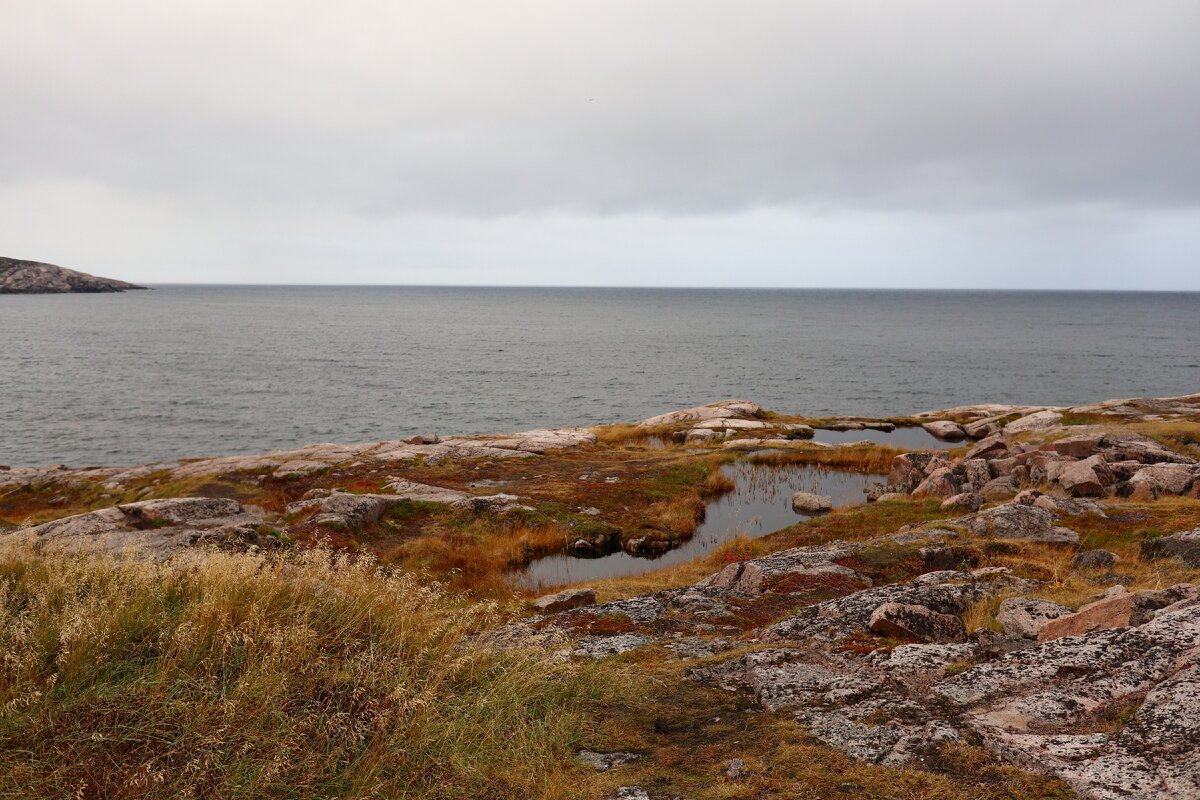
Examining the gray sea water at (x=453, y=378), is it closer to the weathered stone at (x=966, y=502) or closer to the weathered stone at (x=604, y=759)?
the weathered stone at (x=966, y=502)

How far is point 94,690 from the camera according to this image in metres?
6.57

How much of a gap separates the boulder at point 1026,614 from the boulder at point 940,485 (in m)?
18.6

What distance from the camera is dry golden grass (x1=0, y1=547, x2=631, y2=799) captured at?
236 inches

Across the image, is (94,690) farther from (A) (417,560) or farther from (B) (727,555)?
(B) (727,555)

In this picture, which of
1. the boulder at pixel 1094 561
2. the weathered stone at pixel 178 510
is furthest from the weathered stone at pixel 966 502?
the weathered stone at pixel 178 510

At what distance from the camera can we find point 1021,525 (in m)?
18.4

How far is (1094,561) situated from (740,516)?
17.8 metres

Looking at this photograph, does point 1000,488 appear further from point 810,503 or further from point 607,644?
point 607,644

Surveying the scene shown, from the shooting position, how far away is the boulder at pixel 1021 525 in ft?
58.4

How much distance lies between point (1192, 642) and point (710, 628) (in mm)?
6761

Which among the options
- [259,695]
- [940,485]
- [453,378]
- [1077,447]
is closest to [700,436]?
[940,485]

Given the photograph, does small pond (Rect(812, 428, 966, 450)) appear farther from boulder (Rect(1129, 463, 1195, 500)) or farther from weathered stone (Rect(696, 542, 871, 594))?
weathered stone (Rect(696, 542, 871, 594))

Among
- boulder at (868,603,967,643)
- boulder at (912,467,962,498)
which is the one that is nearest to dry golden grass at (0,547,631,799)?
boulder at (868,603,967,643)

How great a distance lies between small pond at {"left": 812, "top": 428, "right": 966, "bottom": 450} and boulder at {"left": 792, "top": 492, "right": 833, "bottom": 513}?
18707 mm
